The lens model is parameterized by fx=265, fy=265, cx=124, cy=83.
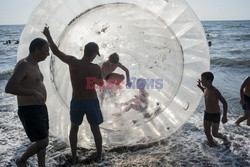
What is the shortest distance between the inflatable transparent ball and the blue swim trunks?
1.46 feet

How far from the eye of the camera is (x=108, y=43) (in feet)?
13.9

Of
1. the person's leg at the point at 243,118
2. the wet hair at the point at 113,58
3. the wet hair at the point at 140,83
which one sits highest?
the wet hair at the point at 113,58

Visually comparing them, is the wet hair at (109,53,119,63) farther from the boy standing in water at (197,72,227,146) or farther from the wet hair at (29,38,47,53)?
the wet hair at (29,38,47,53)

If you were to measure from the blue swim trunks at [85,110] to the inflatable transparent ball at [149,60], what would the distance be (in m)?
0.45

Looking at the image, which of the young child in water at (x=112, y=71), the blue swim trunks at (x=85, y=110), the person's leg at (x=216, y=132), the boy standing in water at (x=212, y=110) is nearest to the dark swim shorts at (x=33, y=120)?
the blue swim trunks at (x=85, y=110)

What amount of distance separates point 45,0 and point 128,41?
148cm

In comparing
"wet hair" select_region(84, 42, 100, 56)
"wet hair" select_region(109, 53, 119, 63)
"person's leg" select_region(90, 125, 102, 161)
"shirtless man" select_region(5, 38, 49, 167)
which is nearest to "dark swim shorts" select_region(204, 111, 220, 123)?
"person's leg" select_region(90, 125, 102, 161)

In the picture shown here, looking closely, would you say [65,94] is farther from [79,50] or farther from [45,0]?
[45,0]

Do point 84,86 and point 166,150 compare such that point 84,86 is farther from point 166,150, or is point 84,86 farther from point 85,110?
point 166,150

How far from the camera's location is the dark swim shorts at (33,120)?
2.55m

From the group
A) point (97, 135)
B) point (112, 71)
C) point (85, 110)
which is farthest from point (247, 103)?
point (85, 110)

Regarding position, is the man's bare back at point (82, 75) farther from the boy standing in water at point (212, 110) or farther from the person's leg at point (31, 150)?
the boy standing in water at point (212, 110)

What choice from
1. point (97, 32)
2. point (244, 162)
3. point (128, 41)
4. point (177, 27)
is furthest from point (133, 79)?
point (244, 162)

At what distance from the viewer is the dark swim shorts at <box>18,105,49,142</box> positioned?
2.55 m
